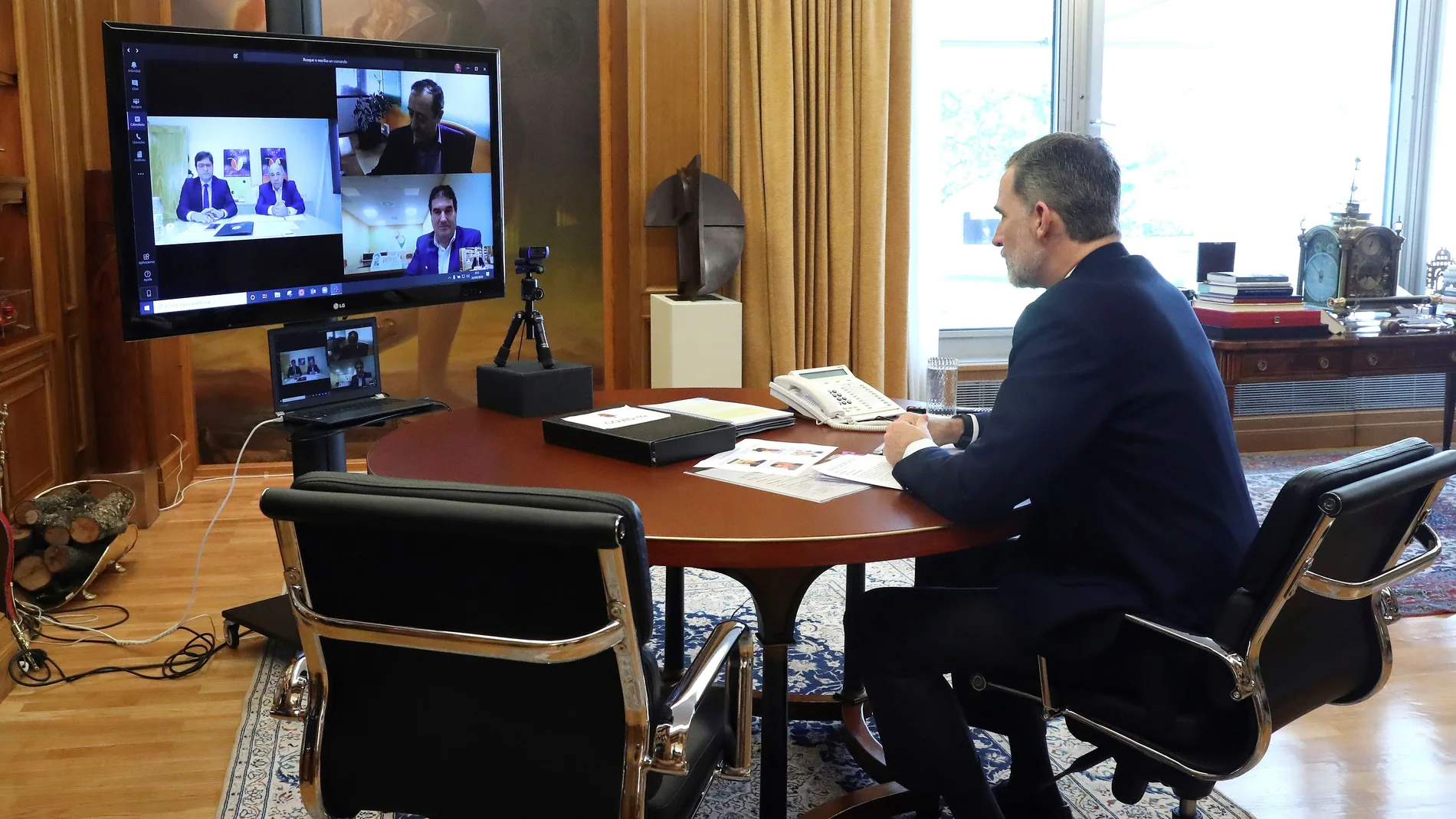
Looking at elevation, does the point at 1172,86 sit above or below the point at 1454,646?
above

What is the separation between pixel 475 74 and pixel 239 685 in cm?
158

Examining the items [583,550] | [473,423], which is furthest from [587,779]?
[473,423]

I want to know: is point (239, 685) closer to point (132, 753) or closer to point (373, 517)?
point (132, 753)

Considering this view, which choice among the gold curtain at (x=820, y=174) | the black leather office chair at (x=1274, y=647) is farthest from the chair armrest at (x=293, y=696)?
the gold curtain at (x=820, y=174)

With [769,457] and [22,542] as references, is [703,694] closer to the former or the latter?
[769,457]

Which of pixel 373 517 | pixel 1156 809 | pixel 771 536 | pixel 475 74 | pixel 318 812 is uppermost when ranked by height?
pixel 475 74

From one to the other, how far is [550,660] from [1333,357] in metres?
4.09

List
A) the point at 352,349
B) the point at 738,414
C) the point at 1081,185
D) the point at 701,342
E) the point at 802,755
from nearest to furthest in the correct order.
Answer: the point at 1081,185 → the point at 738,414 → the point at 802,755 → the point at 352,349 → the point at 701,342

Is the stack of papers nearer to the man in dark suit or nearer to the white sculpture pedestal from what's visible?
the man in dark suit

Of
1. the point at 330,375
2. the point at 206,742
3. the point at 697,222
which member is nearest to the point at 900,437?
the point at 330,375

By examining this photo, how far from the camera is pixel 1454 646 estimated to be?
10.6ft

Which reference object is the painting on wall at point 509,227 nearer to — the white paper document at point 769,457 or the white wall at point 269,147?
the white wall at point 269,147

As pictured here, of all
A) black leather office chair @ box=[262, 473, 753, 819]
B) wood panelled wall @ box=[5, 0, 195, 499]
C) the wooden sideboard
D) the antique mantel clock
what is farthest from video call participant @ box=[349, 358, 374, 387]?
the antique mantel clock

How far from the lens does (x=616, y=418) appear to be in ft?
7.62
